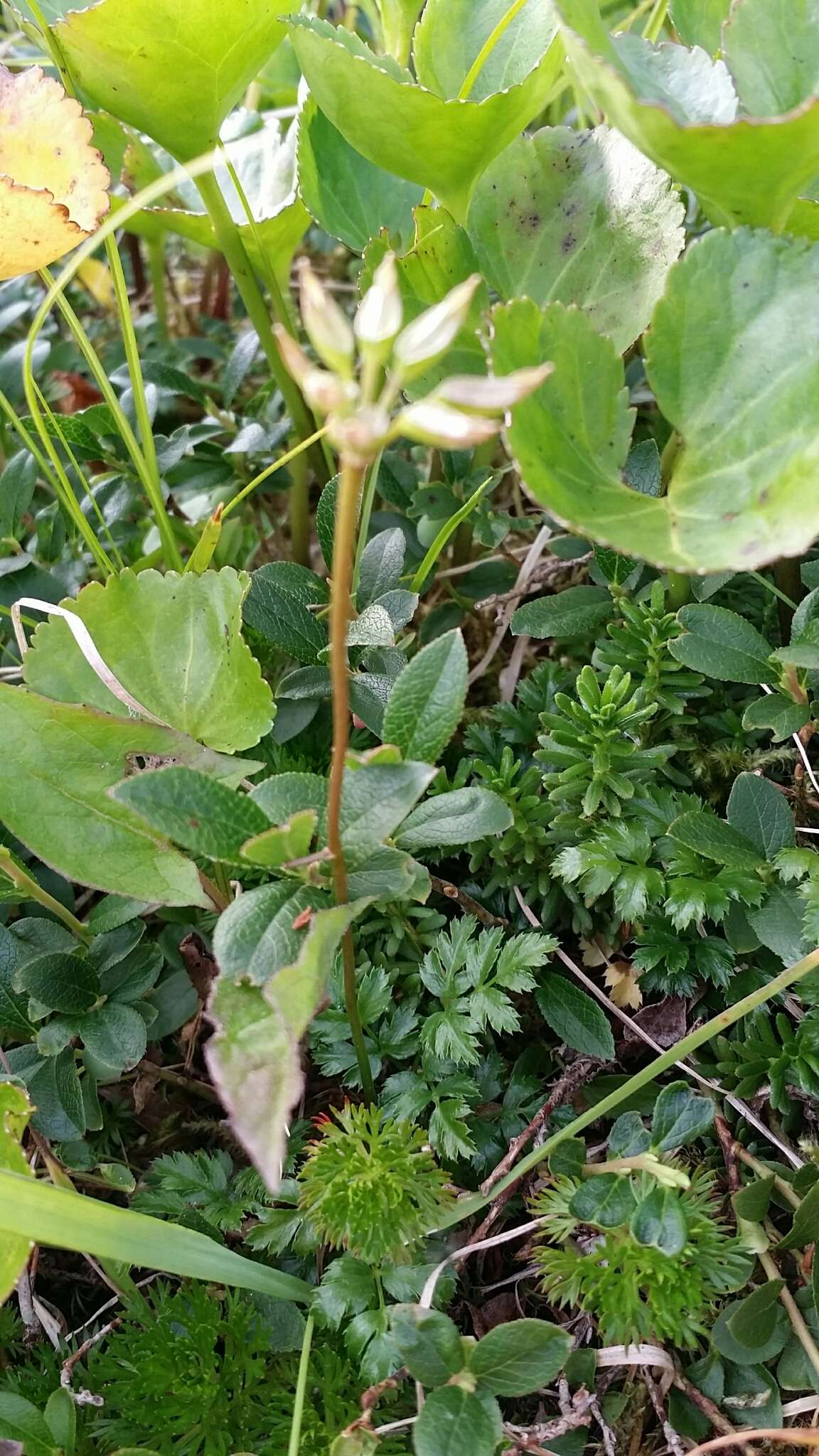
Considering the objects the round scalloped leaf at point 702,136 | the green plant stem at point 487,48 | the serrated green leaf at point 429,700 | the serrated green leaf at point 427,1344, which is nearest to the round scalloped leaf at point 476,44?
the green plant stem at point 487,48

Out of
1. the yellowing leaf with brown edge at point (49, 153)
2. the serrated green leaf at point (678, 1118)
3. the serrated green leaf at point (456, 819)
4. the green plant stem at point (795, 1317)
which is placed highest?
the yellowing leaf with brown edge at point (49, 153)

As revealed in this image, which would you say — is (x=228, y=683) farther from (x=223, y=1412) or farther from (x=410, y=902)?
(x=223, y=1412)

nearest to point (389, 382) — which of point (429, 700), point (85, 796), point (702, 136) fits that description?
point (429, 700)

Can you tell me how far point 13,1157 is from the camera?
755 mm

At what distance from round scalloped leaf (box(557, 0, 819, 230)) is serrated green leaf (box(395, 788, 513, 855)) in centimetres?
47

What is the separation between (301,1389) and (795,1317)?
365mm

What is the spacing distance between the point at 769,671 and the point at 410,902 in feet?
1.22

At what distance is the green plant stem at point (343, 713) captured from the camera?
46 centimetres

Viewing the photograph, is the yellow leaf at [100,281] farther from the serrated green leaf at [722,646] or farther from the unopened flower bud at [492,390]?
the unopened flower bud at [492,390]

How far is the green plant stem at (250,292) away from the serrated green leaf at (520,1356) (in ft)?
2.88

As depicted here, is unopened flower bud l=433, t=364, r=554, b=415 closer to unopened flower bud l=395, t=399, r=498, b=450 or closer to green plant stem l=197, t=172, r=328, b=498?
unopened flower bud l=395, t=399, r=498, b=450

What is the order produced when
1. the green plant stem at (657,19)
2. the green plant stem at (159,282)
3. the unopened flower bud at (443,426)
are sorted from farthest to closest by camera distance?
the green plant stem at (159,282) < the green plant stem at (657,19) < the unopened flower bud at (443,426)

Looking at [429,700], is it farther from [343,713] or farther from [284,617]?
[284,617]

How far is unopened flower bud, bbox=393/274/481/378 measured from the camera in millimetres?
426
